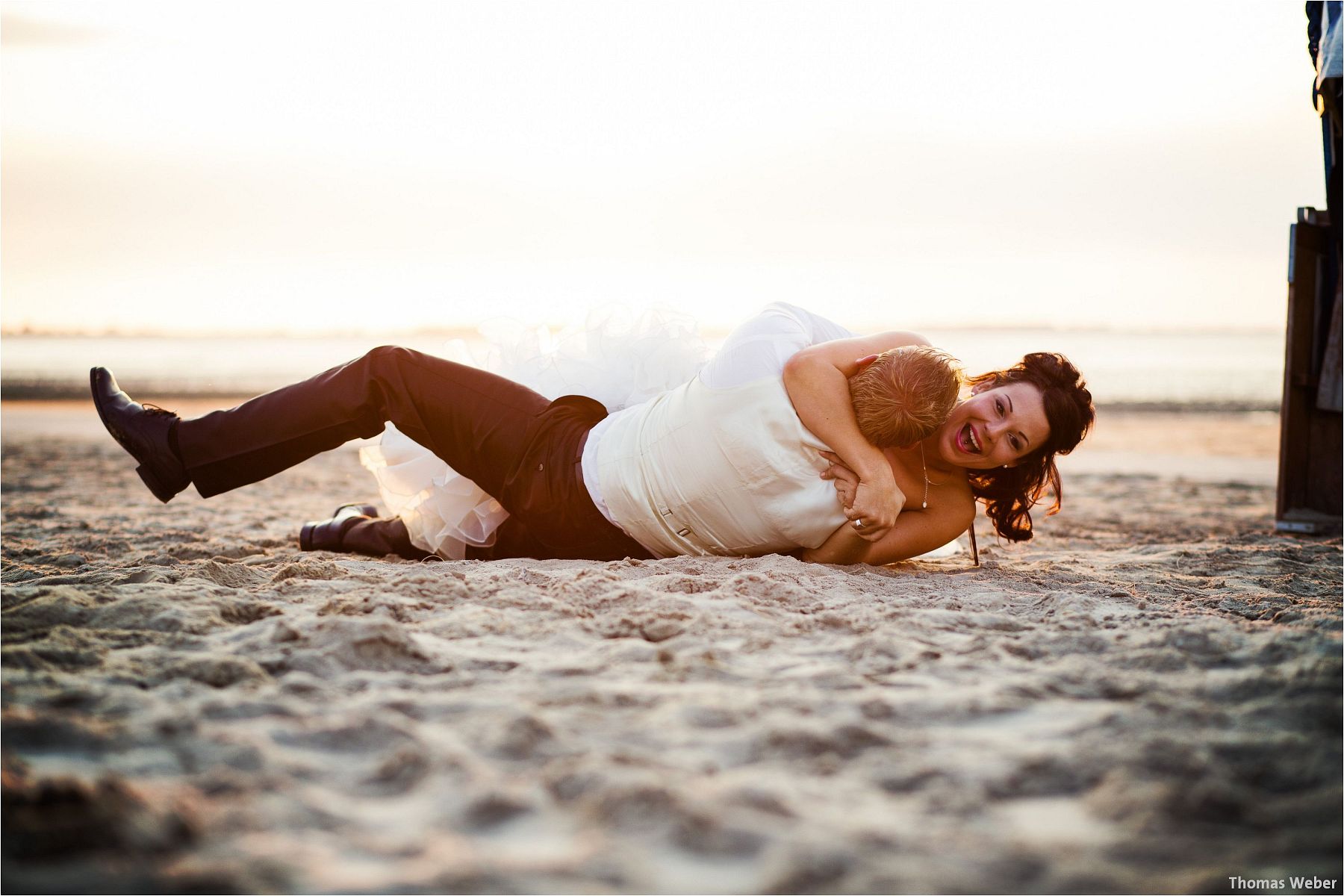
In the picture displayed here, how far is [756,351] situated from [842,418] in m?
0.33

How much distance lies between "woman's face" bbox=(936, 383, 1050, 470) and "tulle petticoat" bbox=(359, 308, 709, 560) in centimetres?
105

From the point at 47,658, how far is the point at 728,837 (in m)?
1.44

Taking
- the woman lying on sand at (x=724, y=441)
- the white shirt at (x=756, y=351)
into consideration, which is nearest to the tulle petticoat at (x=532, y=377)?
the woman lying on sand at (x=724, y=441)

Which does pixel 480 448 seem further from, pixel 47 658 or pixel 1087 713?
pixel 1087 713

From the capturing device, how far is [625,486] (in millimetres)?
2852

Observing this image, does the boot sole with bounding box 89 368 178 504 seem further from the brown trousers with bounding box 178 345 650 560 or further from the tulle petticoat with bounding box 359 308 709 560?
the tulle petticoat with bounding box 359 308 709 560

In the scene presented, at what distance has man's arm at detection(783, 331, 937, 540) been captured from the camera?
2.60m

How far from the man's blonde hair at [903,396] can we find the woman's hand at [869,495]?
0.11 metres

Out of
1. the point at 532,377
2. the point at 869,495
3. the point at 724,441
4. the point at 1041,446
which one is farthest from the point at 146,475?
the point at 1041,446

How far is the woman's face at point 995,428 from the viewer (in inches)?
110

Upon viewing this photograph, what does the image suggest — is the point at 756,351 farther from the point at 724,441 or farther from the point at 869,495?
the point at 869,495

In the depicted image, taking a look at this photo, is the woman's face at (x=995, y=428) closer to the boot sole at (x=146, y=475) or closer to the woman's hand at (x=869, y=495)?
the woman's hand at (x=869, y=495)

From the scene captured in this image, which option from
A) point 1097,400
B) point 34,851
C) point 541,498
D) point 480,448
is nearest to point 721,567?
point 541,498

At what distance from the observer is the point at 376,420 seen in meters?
3.05
